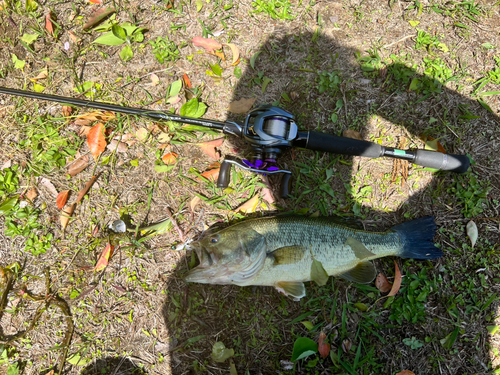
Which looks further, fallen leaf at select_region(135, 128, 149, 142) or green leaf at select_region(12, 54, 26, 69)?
green leaf at select_region(12, 54, 26, 69)

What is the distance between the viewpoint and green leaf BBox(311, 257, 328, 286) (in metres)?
2.67

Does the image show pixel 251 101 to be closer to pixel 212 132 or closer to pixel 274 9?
pixel 212 132

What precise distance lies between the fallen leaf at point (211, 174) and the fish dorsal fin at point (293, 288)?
133cm

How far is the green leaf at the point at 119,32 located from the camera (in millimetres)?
3306

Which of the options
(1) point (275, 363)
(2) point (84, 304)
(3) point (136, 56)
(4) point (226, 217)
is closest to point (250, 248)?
(4) point (226, 217)

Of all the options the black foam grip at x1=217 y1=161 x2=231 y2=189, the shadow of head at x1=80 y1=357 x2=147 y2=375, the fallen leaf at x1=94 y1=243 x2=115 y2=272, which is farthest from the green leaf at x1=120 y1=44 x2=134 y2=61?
the shadow of head at x1=80 y1=357 x2=147 y2=375

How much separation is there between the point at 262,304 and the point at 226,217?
1009mm

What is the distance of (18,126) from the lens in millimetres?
3283

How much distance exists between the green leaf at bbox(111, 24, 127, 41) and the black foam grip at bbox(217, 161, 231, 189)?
202 cm

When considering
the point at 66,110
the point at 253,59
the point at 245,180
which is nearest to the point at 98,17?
the point at 66,110

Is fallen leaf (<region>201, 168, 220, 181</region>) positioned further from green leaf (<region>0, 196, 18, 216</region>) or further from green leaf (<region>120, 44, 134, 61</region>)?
green leaf (<region>0, 196, 18, 216</region>)

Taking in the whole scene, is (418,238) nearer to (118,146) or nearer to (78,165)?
(118,146)

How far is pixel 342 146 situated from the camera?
290 centimetres

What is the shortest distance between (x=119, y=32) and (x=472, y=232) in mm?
4632
